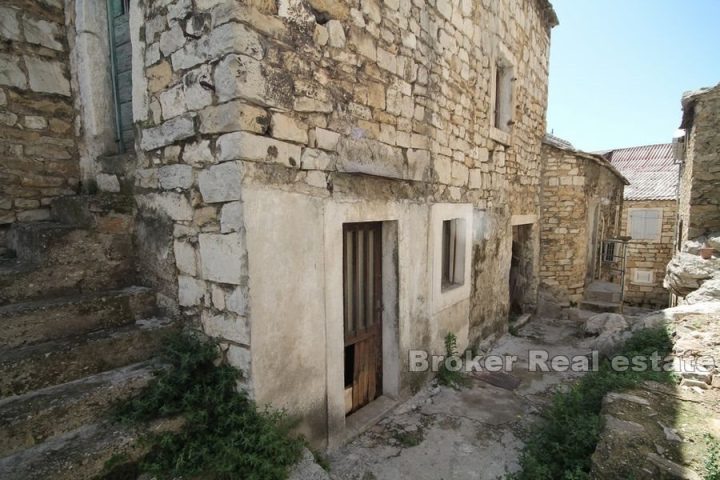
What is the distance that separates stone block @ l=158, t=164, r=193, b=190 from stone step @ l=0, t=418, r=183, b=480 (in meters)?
1.48

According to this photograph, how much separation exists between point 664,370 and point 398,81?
376cm

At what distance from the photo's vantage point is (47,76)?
3.06 metres

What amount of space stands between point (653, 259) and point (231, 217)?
56.3ft

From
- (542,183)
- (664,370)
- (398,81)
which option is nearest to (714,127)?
(542,183)

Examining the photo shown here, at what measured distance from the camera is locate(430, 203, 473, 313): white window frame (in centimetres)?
406

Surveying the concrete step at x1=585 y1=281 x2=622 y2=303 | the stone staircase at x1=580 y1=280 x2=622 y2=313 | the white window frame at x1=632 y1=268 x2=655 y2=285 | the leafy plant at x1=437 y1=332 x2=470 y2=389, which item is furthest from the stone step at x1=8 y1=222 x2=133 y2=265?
the white window frame at x1=632 y1=268 x2=655 y2=285

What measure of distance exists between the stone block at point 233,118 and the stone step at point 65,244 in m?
1.27

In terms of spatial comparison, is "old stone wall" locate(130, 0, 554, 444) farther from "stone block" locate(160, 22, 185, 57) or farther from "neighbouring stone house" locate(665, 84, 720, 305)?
"neighbouring stone house" locate(665, 84, 720, 305)

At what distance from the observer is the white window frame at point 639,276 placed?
45.7 feet

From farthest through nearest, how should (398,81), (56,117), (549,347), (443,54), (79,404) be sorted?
1. (549,347)
2. (443,54)
3. (398,81)
4. (56,117)
5. (79,404)

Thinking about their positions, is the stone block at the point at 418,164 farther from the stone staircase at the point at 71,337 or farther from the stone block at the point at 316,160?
the stone staircase at the point at 71,337

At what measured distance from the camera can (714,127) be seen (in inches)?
252

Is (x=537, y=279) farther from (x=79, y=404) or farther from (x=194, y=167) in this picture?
(x=79, y=404)

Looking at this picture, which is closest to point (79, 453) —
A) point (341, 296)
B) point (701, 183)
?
point (341, 296)
